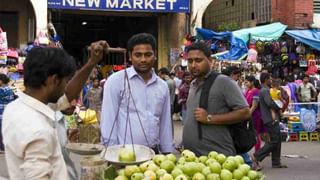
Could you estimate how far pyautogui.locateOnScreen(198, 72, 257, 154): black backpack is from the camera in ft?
14.4

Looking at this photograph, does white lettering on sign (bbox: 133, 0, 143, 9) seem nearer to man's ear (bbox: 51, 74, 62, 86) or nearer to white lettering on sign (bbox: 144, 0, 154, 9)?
white lettering on sign (bbox: 144, 0, 154, 9)

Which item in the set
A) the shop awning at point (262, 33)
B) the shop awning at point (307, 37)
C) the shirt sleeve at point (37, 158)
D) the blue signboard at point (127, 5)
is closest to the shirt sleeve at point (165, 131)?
the shirt sleeve at point (37, 158)

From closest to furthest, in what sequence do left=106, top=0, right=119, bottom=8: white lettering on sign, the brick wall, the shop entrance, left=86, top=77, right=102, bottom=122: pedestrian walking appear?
1. left=86, top=77, right=102, bottom=122: pedestrian walking
2. left=106, top=0, right=119, bottom=8: white lettering on sign
3. the brick wall
4. the shop entrance

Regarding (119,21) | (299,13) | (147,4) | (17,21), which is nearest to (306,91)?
(299,13)

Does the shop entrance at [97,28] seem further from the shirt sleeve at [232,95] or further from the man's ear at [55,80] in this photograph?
the man's ear at [55,80]

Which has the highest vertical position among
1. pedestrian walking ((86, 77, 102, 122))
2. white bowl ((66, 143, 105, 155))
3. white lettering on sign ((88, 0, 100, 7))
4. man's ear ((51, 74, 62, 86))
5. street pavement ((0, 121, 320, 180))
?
white lettering on sign ((88, 0, 100, 7))

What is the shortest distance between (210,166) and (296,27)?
53.3ft

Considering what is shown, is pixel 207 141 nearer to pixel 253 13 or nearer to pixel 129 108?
pixel 129 108

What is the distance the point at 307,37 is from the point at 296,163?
777 cm

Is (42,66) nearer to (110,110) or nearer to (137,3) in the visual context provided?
(110,110)

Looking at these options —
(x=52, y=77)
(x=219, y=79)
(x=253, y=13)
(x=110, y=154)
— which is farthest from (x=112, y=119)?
(x=253, y=13)

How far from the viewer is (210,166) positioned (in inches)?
143

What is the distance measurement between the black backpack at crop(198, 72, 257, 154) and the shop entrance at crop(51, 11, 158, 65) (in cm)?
1730

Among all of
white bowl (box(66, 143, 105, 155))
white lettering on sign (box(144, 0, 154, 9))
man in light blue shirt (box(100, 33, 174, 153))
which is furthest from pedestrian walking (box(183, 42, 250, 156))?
white lettering on sign (box(144, 0, 154, 9))
